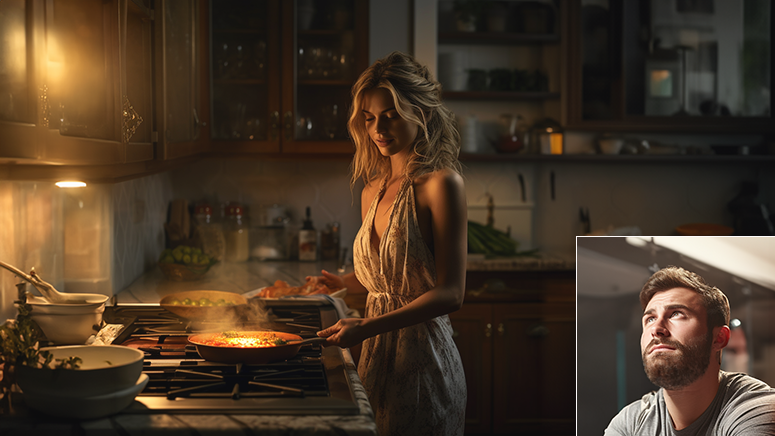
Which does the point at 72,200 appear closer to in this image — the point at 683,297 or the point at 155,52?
the point at 155,52

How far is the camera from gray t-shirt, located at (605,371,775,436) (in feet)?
4.66

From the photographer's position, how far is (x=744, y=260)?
159 cm

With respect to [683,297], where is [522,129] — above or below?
above

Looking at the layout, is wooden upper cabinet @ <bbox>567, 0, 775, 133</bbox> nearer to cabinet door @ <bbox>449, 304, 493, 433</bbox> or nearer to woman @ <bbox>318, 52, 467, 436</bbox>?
cabinet door @ <bbox>449, 304, 493, 433</bbox>

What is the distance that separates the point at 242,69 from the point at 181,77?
0.76 meters

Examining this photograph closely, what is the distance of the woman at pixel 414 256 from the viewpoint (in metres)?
1.59

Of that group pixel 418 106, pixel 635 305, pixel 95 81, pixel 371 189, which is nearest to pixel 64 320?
pixel 95 81

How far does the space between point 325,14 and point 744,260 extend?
2221 millimetres

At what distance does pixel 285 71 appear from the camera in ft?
10.2

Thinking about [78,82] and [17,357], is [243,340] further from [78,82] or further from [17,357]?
[78,82]

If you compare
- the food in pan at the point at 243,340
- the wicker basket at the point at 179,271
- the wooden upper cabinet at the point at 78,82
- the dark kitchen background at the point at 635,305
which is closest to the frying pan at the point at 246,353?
the food in pan at the point at 243,340

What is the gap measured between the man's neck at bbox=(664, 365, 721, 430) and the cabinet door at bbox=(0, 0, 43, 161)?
4.53 ft

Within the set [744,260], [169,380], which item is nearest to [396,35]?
[744,260]

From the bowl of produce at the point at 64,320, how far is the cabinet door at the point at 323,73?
1.72 m
